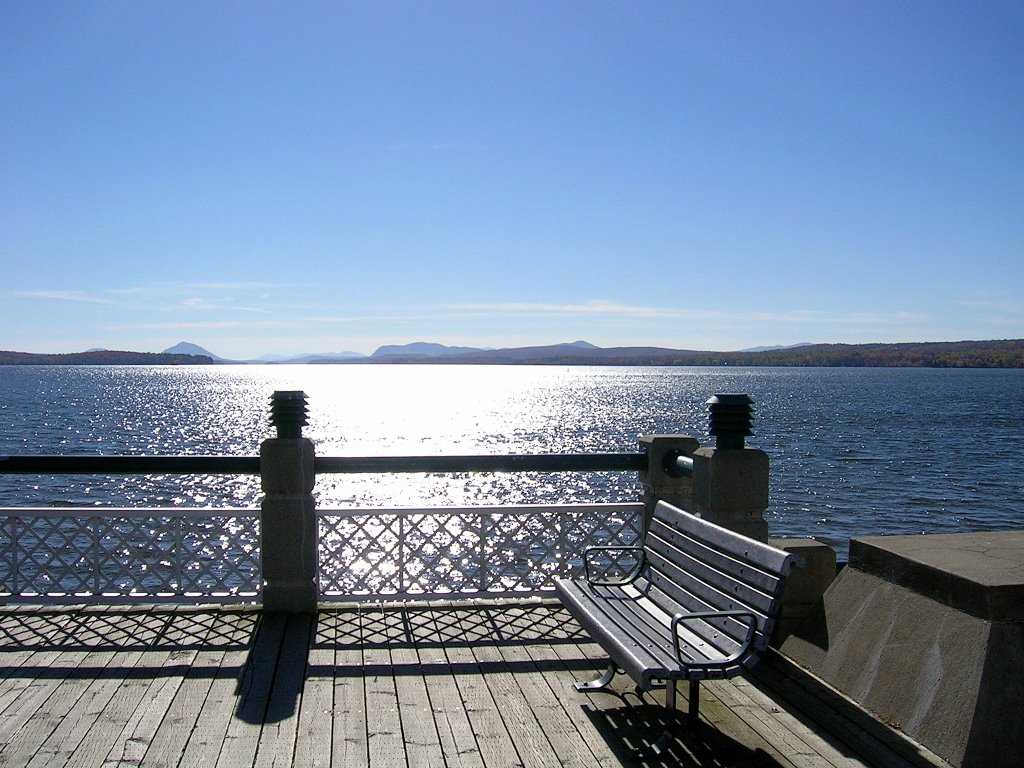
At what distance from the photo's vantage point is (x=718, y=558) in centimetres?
462

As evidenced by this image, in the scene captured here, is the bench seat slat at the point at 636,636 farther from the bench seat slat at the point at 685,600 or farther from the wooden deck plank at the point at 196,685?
the wooden deck plank at the point at 196,685

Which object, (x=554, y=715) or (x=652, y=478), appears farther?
(x=652, y=478)

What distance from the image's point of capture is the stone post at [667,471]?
6.61 metres

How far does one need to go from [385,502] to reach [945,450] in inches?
1227

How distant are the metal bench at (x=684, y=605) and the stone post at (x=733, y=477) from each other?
2.29 ft

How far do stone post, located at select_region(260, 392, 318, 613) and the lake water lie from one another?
0.86m

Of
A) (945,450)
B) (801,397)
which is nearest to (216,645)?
(945,450)

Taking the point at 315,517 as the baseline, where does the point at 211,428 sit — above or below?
below

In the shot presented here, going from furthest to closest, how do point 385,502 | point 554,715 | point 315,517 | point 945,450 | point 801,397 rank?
point 801,397 → point 945,450 → point 385,502 → point 315,517 → point 554,715

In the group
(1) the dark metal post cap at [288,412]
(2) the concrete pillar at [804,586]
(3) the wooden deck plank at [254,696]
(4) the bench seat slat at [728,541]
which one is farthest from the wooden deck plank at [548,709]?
(1) the dark metal post cap at [288,412]

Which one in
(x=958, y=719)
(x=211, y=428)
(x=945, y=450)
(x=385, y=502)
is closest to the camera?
(x=958, y=719)

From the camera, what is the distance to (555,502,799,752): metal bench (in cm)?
399

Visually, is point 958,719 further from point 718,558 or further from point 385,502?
point 385,502

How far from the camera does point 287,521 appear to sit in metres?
6.18
